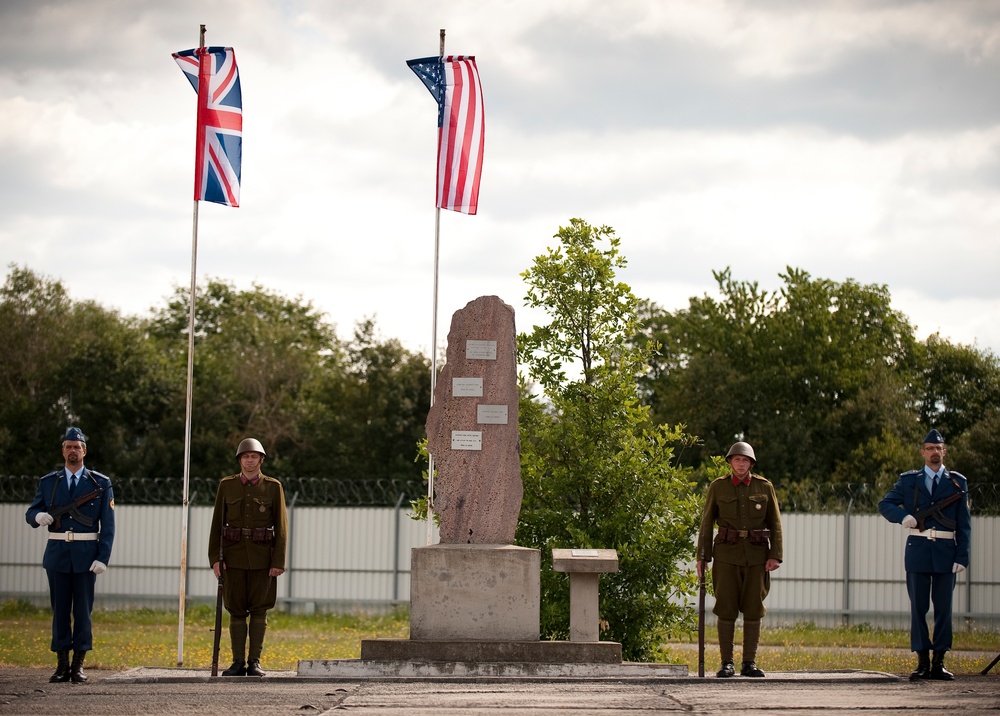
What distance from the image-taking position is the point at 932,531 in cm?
1202

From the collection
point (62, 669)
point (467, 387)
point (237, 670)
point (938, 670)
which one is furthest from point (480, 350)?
point (938, 670)

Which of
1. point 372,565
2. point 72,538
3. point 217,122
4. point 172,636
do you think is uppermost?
point 217,122

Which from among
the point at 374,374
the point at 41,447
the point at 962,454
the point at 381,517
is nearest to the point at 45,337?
the point at 41,447

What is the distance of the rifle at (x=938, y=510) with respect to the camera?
39.3ft

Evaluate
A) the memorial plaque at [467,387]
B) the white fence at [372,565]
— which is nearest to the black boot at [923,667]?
the memorial plaque at [467,387]

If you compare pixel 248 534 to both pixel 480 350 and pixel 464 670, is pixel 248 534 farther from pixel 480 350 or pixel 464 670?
pixel 480 350

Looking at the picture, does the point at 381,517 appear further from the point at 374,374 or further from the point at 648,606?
the point at 374,374

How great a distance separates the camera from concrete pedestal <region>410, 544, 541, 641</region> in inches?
476

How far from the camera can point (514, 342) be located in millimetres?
12852

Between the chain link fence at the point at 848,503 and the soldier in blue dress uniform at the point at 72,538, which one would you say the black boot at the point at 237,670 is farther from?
the chain link fence at the point at 848,503

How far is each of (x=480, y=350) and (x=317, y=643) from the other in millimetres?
7764

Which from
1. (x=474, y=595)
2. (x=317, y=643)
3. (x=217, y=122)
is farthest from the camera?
(x=317, y=643)

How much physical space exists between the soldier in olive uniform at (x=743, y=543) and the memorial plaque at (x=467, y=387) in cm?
238

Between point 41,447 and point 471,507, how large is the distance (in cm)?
3387
